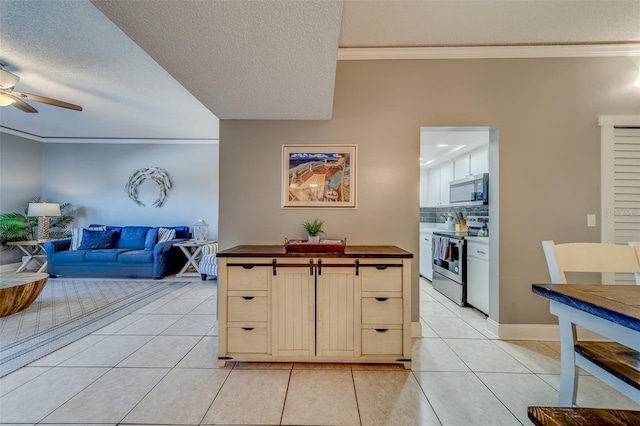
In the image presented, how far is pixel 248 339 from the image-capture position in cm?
193

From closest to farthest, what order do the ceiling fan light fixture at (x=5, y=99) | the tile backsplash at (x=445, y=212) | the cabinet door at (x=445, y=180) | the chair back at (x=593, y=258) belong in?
the chair back at (x=593, y=258) < the ceiling fan light fixture at (x=5, y=99) < the tile backsplash at (x=445, y=212) < the cabinet door at (x=445, y=180)

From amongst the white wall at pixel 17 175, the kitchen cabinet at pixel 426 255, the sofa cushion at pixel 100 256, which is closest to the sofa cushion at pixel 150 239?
the sofa cushion at pixel 100 256

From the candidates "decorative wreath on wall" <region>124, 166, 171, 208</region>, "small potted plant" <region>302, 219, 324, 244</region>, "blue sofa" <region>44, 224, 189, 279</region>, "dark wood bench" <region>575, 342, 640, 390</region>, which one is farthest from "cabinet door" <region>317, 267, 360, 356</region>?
"decorative wreath on wall" <region>124, 166, 171, 208</region>

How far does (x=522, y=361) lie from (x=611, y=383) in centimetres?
109

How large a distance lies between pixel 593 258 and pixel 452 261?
2.01m

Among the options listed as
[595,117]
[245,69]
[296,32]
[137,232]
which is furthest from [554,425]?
[137,232]

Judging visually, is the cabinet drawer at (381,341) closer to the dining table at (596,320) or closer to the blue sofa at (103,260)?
the dining table at (596,320)

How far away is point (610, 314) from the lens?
0.91 m

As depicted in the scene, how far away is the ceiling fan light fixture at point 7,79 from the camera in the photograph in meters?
2.60

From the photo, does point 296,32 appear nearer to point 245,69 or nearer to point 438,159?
point 245,69

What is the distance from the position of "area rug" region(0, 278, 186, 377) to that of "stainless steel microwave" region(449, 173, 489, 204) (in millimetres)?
4638

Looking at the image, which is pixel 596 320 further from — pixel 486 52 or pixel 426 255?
pixel 426 255

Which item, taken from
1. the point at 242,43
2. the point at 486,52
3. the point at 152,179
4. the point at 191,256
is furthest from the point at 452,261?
the point at 152,179

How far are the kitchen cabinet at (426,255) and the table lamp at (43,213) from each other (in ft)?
23.1
